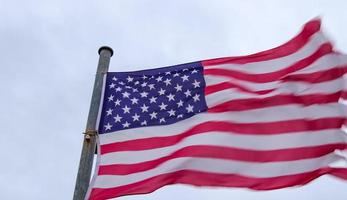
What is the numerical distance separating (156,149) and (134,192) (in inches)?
29.3

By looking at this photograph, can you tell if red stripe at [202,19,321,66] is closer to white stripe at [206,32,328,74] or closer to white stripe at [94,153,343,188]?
white stripe at [206,32,328,74]

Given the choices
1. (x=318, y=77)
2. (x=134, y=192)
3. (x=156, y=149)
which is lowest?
(x=134, y=192)

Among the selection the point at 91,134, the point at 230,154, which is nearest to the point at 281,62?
the point at 230,154

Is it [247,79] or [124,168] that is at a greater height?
[247,79]

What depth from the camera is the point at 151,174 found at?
28.2 ft

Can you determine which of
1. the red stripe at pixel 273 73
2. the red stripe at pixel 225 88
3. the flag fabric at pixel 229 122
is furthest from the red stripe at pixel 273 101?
the red stripe at pixel 273 73

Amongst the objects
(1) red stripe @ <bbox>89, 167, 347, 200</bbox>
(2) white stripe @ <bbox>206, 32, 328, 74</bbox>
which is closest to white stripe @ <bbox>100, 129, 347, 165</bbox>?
(1) red stripe @ <bbox>89, 167, 347, 200</bbox>

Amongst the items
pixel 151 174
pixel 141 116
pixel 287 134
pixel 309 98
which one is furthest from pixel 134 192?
pixel 309 98

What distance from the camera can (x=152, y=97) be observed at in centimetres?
959

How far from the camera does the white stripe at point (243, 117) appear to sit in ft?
29.6

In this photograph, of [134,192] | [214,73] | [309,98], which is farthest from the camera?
[214,73]

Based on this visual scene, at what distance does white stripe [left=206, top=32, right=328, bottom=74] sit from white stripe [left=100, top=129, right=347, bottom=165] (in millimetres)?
1219

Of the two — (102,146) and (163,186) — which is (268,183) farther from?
(102,146)

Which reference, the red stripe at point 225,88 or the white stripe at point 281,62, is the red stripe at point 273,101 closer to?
the red stripe at point 225,88
